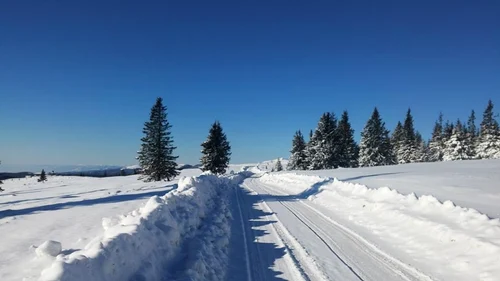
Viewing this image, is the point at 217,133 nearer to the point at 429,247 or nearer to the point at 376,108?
the point at 376,108

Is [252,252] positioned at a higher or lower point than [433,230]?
lower

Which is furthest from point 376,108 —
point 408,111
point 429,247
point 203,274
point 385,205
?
point 203,274

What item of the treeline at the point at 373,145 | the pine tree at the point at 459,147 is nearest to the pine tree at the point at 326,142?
the treeline at the point at 373,145

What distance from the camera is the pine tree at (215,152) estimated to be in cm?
4935

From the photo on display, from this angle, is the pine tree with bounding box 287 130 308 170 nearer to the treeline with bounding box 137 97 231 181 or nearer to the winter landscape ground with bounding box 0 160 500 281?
the treeline with bounding box 137 97 231 181

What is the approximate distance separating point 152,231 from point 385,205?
32.6ft

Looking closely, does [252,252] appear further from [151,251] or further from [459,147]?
[459,147]

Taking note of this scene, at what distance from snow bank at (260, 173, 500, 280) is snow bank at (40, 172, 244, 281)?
4.88m

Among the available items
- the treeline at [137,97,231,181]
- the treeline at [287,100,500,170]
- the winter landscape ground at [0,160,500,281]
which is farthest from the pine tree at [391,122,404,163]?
the winter landscape ground at [0,160,500,281]

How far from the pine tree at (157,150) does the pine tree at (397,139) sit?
47.4 metres

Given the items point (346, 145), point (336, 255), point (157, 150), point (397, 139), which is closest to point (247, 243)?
point (336, 255)

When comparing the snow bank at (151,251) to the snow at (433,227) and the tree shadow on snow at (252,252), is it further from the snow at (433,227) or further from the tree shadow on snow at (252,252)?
the snow at (433,227)

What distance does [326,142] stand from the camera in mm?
53469

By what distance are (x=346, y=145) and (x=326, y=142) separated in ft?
22.7
